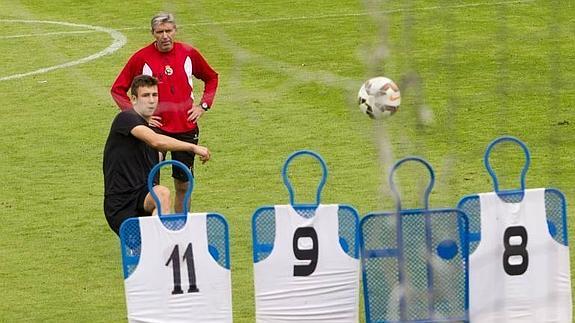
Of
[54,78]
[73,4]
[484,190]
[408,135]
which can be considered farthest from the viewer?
[73,4]

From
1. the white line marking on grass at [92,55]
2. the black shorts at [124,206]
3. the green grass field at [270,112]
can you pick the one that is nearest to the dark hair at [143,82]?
the black shorts at [124,206]

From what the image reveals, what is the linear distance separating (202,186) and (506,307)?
432 cm

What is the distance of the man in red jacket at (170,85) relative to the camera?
974 cm

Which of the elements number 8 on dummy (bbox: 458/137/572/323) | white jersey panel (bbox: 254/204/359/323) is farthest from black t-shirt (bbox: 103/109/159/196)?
number 8 on dummy (bbox: 458/137/572/323)

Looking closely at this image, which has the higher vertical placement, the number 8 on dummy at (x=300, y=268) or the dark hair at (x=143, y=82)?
the dark hair at (x=143, y=82)

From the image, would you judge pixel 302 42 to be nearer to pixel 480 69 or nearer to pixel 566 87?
pixel 480 69

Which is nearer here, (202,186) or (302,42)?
(202,186)

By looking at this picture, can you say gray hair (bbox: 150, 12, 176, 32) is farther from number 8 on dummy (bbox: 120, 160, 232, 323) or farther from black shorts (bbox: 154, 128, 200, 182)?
number 8 on dummy (bbox: 120, 160, 232, 323)

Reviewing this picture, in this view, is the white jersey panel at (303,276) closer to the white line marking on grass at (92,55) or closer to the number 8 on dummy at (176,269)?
the number 8 on dummy at (176,269)

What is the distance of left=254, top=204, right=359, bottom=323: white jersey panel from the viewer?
7.45 metres

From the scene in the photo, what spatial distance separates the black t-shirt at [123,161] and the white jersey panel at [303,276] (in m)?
1.45

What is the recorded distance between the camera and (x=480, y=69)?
14.8 meters

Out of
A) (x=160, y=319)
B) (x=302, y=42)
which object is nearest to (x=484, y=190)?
(x=160, y=319)

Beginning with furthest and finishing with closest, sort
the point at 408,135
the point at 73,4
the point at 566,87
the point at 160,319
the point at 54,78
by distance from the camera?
1. the point at 73,4
2. the point at 54,78
3. the point at 566,87
4. the point at 408,135
5. the point at 160,319
